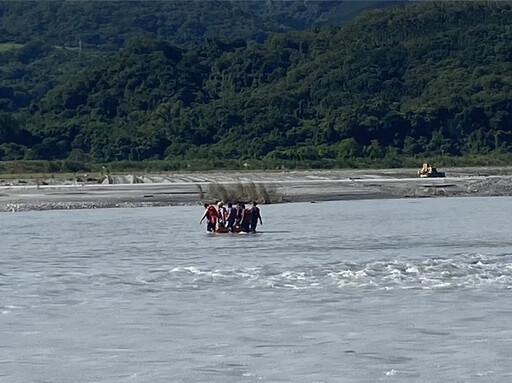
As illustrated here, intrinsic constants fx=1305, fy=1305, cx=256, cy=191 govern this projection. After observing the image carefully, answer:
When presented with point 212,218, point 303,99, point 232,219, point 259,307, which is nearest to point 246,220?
point 232,219

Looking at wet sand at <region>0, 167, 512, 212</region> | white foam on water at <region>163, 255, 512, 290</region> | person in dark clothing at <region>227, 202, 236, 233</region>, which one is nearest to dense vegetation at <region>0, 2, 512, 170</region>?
wet sand at <region>0, 167, 512, 212</region>

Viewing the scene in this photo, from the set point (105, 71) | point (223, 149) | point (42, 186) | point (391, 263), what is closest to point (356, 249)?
point (391, 263)

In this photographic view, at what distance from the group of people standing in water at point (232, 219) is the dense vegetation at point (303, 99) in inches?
1974

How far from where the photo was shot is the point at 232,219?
3416 cm

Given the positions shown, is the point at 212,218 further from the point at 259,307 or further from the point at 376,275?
the point at 259,307

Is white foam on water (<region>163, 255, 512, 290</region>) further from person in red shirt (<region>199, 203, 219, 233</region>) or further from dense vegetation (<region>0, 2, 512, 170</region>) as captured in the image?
dense vegetation (<region>0, 2, 512, 170</region>)

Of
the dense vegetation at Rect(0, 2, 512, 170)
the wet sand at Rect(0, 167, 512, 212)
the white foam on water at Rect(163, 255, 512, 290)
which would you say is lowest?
the white foam on water at Rect(163, 255, 512, 290)

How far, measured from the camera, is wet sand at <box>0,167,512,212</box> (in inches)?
1922

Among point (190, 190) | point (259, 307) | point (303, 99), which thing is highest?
point (303, 99)

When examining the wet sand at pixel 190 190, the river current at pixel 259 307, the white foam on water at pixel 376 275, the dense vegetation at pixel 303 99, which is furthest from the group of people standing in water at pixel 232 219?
the dense vegetation at pixel 303 99

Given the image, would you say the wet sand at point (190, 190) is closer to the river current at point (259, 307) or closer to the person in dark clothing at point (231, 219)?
the person in dark clothing at point (231, 219)

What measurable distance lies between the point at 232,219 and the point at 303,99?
78.1 m

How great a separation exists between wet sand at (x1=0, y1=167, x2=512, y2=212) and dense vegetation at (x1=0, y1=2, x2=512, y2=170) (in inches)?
834

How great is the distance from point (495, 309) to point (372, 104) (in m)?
86.4
